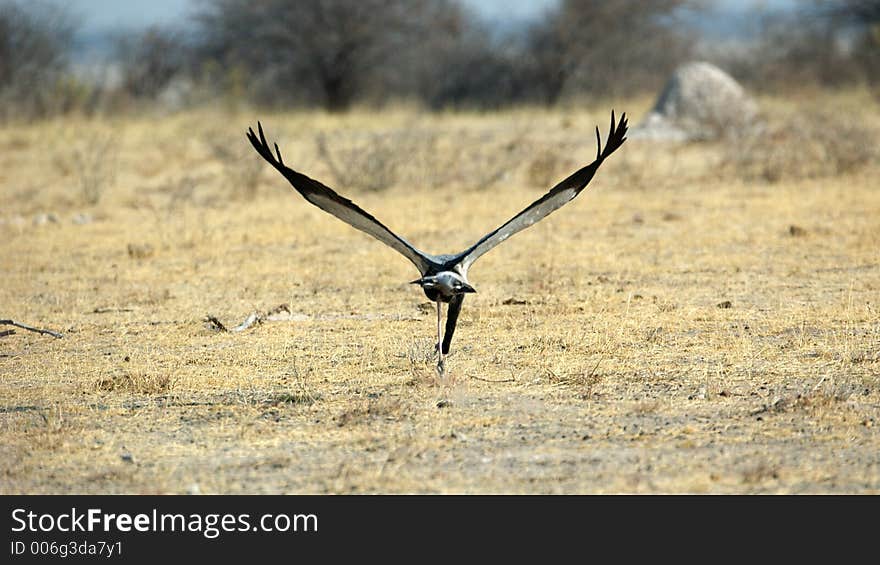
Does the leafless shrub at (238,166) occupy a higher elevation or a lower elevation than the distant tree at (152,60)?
lower

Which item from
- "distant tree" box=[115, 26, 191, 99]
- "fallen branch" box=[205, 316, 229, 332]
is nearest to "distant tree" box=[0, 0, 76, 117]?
"distant tree" box=[115, 26, 191, 99]

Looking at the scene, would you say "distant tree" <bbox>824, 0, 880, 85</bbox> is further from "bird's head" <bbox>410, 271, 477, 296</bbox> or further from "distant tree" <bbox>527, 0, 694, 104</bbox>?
"bird's head" <bbox>410, 271, 477, 296</bbox>

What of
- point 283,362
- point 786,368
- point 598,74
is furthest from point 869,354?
point 598,74

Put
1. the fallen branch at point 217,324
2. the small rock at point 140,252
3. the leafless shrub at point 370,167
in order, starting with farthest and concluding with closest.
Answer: the leafless shrub at point 370,167
the small rock at point 140,252
the fallen branch at point 217,324

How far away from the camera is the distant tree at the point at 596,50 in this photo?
35906mm

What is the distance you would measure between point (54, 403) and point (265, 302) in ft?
11.5

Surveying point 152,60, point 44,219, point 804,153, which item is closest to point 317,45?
point 152,60

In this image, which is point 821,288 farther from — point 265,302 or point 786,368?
point 265,302

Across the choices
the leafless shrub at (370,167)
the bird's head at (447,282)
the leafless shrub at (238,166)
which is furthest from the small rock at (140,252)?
the bird's head at (447,282)

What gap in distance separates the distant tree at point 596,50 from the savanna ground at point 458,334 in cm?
1636

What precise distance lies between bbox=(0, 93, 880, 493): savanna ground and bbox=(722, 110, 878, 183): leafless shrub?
73 mm

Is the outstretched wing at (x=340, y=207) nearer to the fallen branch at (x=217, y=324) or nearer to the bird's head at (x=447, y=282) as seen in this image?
the bird's head at (x=447, y=282)

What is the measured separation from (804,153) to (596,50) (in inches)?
718
